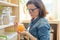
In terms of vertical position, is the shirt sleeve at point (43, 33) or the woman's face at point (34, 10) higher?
the woman's face at point (34, 10)

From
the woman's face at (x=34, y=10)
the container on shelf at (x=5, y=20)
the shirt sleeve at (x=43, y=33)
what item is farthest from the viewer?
the container on shelf at (x=5, y=20)

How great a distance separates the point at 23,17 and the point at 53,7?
29.6 inches

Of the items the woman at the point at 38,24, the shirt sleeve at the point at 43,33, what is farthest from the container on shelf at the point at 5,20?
the shirt sleeve at the point at 43,33

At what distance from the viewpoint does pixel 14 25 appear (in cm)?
225

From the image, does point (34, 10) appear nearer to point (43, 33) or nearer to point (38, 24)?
point (38, 24)

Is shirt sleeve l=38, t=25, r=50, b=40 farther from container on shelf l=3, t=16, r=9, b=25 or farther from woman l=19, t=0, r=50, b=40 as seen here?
container on shelf l=3, t=16, r=9, b=25

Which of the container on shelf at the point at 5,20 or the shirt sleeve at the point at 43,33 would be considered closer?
the shirt sleeve at the point at 43,33

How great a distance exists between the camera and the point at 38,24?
5.02 feet

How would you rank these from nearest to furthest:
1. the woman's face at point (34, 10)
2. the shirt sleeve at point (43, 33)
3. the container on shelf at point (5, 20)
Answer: the shirt sleeve at point (43, 33) → the woman's face at point (34, 10) → the container on shelf at point (5, 20)

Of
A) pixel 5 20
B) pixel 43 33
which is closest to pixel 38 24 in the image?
pixel 43 33

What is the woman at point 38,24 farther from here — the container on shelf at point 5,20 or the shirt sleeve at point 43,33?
the container on shelf at point 5,20

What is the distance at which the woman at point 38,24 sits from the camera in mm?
1489

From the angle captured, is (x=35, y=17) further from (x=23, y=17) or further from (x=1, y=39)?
(x=23, y=17)

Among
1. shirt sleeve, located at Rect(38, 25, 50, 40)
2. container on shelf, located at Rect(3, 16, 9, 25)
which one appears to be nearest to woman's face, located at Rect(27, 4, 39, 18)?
shirt sleeve, located at Rect(38, 25, 50, 40)
